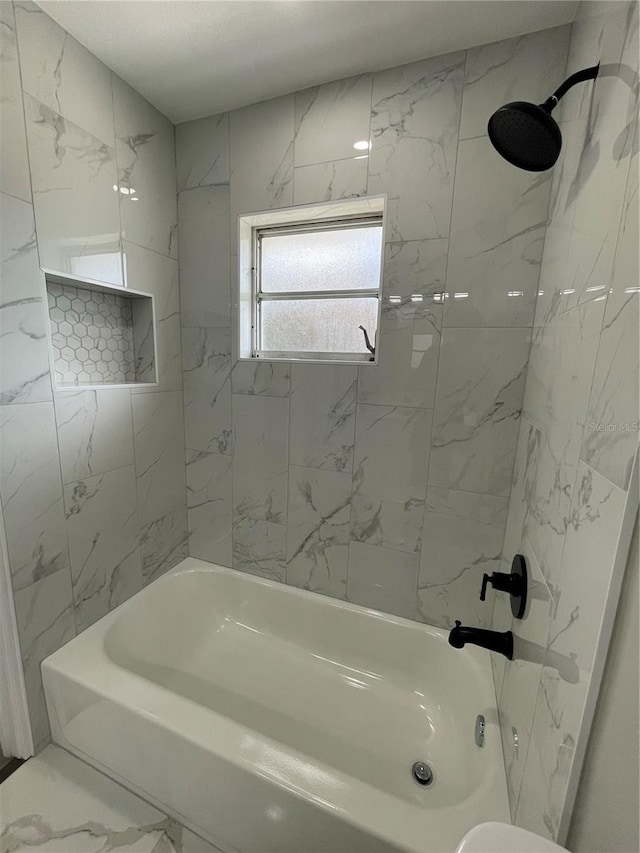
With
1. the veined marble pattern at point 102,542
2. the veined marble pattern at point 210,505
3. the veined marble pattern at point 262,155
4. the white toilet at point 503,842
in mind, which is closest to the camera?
the white toilet at point 503,842

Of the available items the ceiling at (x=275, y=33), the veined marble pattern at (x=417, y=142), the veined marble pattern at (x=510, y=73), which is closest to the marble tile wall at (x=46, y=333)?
the ceiling at (x=275, y=33)

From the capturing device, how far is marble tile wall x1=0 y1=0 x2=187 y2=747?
103cm

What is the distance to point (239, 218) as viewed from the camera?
4.98 ft

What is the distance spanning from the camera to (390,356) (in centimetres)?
138

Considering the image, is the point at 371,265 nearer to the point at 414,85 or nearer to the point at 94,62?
the point at 414,85

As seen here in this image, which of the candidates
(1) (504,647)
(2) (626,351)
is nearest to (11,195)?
(2) (626,351)

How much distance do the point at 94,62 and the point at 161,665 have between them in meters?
2.39

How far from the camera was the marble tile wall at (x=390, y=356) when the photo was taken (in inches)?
46.9

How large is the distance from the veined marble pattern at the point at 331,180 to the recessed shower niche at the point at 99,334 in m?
0.81

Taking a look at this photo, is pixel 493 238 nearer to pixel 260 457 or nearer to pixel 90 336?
pixel 260 457

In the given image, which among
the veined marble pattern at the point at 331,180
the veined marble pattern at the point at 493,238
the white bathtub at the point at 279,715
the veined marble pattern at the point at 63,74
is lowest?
the white bathtub at the point at 279,715

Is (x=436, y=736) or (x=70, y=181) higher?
(x=70, y=181)

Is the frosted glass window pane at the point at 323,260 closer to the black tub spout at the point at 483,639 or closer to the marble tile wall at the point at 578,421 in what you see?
the marble tile wall at the point at 578,421

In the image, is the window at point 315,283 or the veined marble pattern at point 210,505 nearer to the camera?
the window at point 315,283
